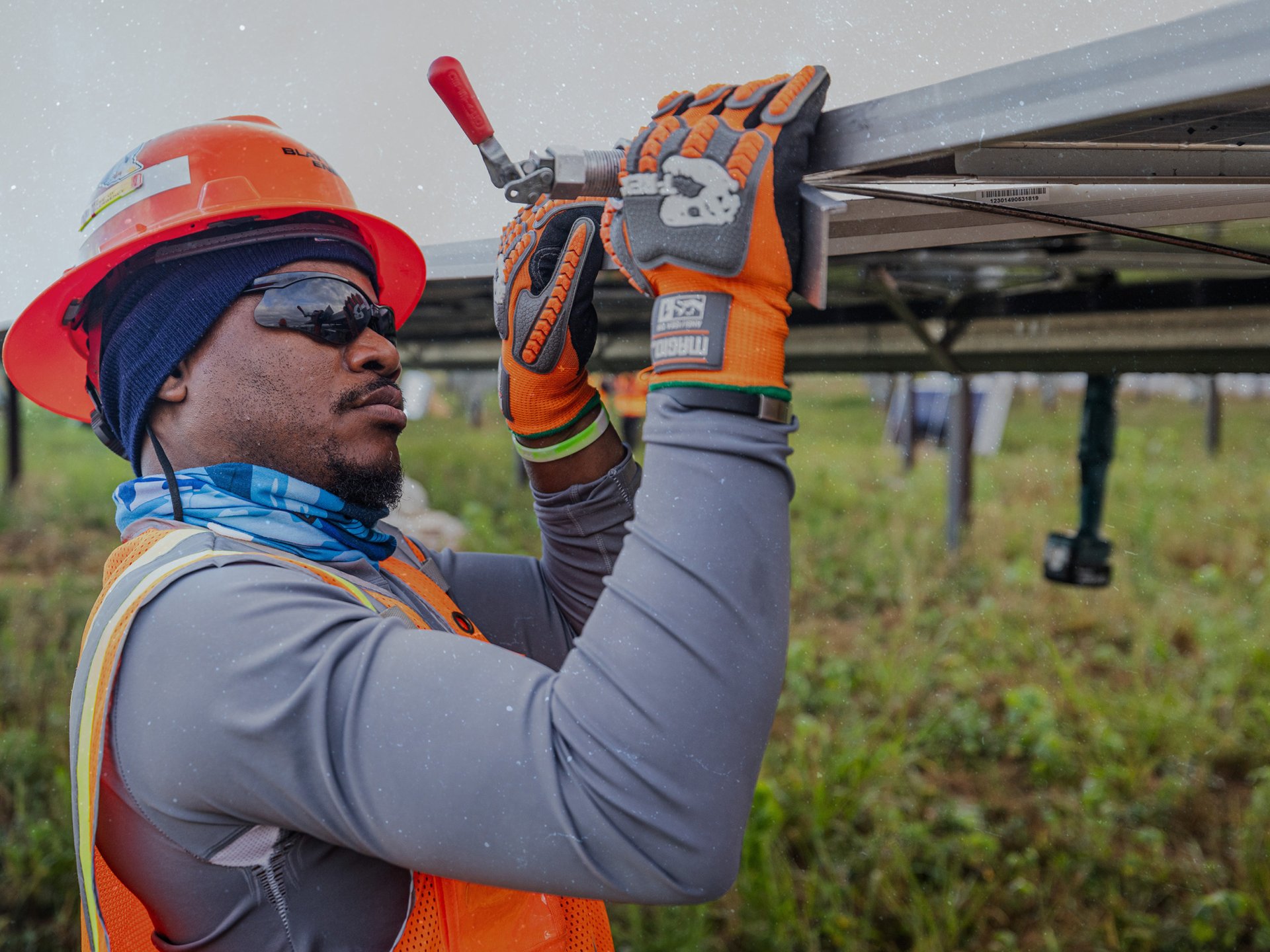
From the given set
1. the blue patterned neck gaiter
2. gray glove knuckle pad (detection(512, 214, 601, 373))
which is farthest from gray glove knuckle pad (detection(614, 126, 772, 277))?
the blue patterned neck gaiter

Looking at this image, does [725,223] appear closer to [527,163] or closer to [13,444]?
[527,163]

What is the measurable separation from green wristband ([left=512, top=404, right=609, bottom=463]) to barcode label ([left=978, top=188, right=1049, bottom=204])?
0.65 metres

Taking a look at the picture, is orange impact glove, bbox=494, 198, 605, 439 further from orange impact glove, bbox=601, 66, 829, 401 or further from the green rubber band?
orange impact glove, bbox=601, 66, 829, 401

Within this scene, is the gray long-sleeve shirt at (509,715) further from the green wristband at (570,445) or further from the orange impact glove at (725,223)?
the green wristband at (570,445)

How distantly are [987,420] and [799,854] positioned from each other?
1110 centimetres

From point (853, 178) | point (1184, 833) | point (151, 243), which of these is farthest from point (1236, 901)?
point (151, 243)

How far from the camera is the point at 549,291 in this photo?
1355 mm

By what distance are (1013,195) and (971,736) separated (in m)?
4.23

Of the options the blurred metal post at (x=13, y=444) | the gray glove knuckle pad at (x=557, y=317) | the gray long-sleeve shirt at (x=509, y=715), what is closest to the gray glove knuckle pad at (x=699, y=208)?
the gray long-sleeve shirt at (x=509, y=715)

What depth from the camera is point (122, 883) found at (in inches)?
43.6

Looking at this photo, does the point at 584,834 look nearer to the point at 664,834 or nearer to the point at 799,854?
the point at 664,834

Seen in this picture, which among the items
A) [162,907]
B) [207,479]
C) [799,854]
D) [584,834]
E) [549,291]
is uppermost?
→ [549,291]

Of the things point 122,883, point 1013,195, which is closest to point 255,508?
point 122,883

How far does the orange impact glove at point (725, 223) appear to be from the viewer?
95 cm
